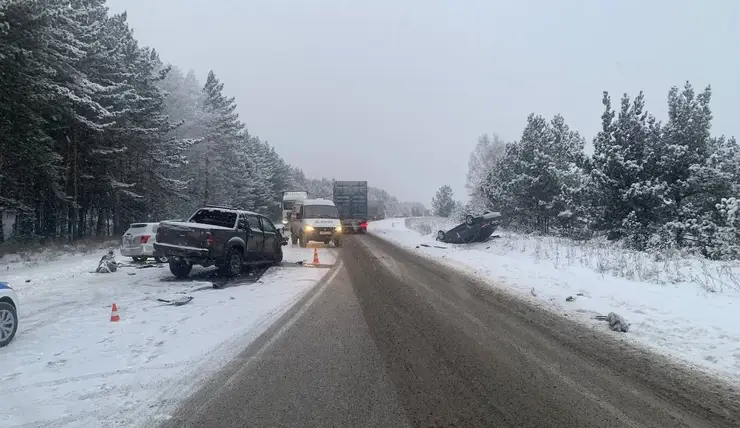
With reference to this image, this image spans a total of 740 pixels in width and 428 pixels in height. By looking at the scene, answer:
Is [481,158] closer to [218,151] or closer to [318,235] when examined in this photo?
[218,151]

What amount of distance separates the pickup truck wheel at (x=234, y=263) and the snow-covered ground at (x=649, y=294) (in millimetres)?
7355

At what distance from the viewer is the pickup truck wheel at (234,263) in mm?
12291

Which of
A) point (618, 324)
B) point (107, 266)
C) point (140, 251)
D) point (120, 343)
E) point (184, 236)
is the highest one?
point (184, 236)

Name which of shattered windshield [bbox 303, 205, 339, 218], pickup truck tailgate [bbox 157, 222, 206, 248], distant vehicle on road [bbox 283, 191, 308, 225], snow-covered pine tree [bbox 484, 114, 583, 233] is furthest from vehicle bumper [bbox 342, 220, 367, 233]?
pickup truck tailgate [bbox 157, 222, 206, 248]

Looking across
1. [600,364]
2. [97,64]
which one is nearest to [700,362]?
[600,364]

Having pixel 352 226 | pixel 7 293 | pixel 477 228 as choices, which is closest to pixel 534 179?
pixel 477 228

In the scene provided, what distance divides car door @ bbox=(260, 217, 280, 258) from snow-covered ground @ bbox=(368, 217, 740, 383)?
260 inches

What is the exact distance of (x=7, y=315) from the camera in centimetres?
604

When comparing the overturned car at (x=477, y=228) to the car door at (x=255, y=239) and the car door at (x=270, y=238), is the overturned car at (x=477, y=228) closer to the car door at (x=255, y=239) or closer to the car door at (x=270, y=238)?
the car door at (x=270, y=238)

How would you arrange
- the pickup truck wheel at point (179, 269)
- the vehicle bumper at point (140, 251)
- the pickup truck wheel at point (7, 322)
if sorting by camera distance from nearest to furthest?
the pickup truck wheel at point (7, 322) → the pickup truck wheel at point (179, 269) → the vehicle bumper at point (140, 251)

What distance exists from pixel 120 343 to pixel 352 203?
34.4 metres

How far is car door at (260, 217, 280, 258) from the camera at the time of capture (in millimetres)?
14581

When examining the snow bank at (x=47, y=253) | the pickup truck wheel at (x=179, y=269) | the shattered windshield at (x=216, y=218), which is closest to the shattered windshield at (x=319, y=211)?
the snow bank at (x=47, y=253)

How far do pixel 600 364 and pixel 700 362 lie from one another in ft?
4.15
